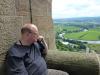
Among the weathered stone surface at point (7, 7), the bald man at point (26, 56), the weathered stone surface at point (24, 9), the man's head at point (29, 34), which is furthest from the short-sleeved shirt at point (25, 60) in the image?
the weathered stone surface at point (24, 9)

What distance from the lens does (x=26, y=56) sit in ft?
16.1

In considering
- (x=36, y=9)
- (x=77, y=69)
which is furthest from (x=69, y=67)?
(x=36, y=9)

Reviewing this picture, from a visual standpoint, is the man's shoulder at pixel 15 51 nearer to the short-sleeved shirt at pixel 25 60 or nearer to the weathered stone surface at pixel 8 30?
the short-sleeved shirt at pixel 25 60

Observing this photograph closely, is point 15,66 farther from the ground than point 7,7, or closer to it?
closer to it

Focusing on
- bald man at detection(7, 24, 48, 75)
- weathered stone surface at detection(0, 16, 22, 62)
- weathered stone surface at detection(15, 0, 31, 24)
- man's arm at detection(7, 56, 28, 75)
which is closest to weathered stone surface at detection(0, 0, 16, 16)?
weathered stone surface at detection(0, 16, 22, 62)

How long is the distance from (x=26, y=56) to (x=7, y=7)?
2.21 ft

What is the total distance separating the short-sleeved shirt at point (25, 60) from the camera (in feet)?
15.4

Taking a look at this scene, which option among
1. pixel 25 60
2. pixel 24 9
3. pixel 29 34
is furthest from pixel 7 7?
pixel 24 9

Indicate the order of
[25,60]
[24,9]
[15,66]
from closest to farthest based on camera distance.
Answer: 1. [15,66]
2. [25,60]
3. [24,9]

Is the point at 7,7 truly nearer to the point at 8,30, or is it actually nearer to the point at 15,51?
the point at 8,30

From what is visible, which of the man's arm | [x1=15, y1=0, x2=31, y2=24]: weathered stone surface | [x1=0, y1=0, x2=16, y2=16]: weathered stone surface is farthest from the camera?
[x1=15, y1=0, x2=31, y2=24]: weathered stone surface

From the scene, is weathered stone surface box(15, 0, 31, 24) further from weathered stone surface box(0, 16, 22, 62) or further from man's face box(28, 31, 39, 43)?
man's face box(28, 31, 39, 43)

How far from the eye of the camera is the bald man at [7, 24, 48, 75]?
4711mm

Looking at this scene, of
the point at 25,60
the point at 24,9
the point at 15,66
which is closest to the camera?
the point at 15,66
